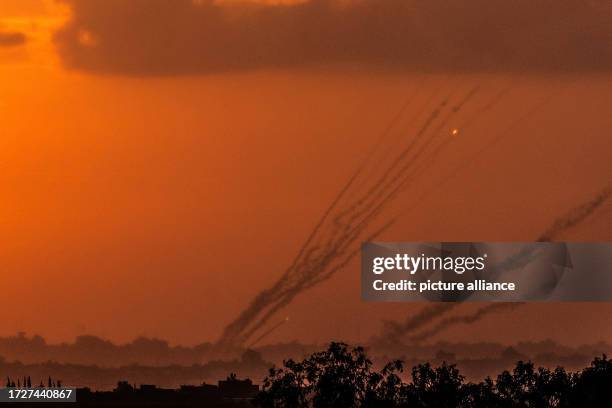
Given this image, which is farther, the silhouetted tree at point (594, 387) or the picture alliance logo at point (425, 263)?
the silhouetted tree at point (594, 387)

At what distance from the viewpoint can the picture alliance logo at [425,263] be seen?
61969 millimetres

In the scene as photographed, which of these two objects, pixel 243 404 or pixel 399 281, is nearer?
pixel 399 281

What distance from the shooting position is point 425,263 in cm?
6275

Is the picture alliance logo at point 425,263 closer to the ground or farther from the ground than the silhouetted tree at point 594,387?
farther from the ground

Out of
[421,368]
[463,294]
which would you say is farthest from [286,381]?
[463,294]

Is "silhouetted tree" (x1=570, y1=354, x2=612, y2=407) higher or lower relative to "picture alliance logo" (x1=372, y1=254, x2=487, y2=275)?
lower

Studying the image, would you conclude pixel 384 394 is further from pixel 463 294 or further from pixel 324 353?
pixel 463 294

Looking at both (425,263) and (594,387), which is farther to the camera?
(594,387)

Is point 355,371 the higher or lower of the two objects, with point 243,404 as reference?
lower

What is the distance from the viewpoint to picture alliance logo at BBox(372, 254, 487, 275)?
62.0m

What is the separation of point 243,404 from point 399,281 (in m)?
141

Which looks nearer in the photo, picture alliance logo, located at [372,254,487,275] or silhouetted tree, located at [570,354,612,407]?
picture alliance logo, located at [372,254,487,275]

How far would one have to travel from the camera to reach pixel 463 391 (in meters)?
84.1

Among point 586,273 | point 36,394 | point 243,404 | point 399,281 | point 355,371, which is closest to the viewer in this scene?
point 399,281
